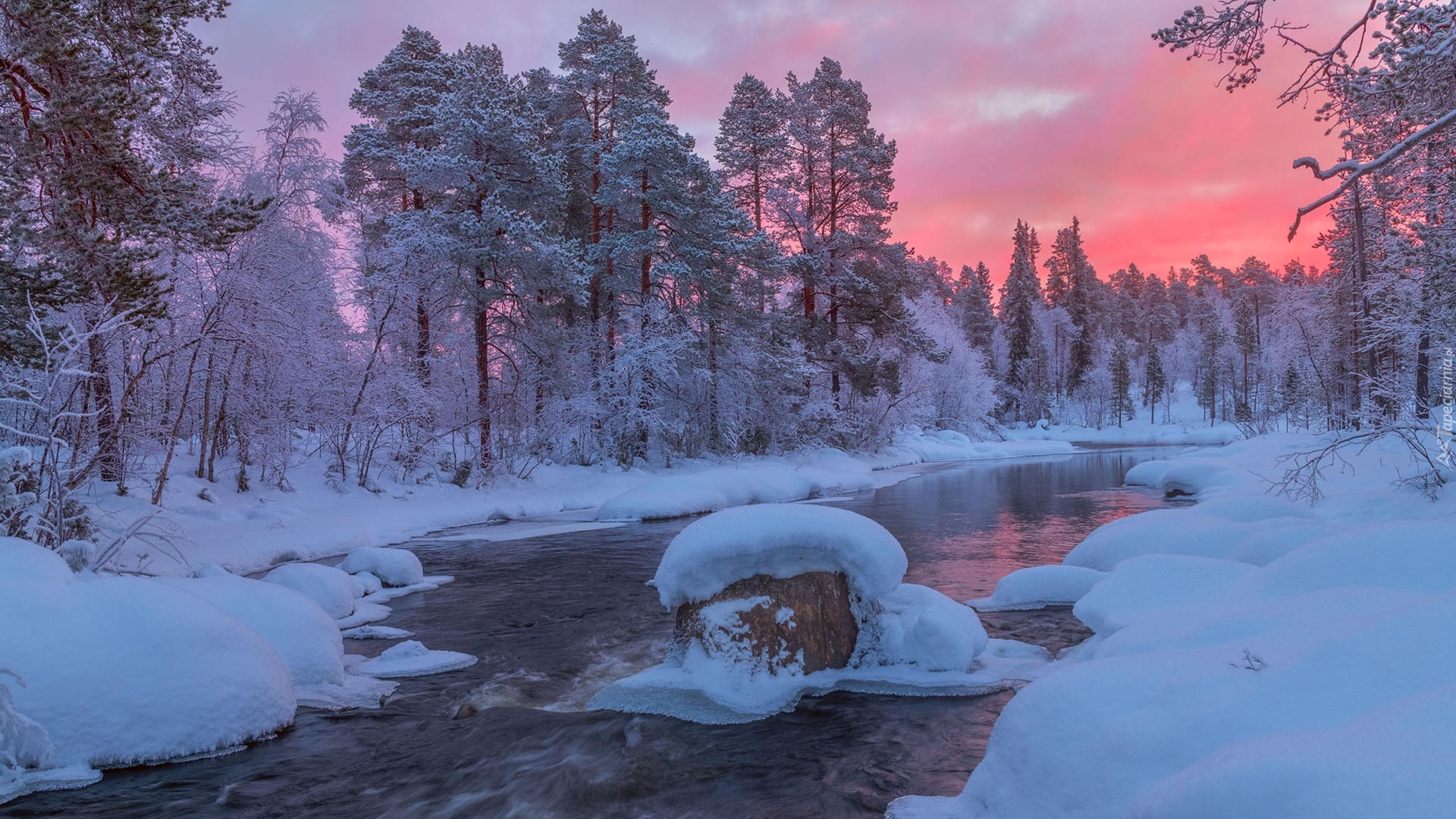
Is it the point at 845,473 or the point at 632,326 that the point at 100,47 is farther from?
the point at 845,473

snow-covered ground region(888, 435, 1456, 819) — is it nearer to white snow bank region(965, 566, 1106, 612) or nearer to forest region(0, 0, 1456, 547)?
white snow bank region(965, 566, 1106, 612)

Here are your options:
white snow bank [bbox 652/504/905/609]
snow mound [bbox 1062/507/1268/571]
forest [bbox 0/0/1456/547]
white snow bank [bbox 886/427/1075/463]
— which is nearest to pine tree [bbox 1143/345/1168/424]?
white snow bank [bbox 886/427/1075/463]

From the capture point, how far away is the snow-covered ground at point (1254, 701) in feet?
8.70

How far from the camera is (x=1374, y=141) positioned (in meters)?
16.2

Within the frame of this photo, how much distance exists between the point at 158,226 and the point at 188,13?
2.68 m

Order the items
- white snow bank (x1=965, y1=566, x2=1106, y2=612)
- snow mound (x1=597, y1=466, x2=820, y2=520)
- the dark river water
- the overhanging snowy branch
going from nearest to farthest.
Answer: the dark river water < the overhanging snowy branch < white snow bank (x1=965, y1=566, x2=1106, y2=612) < snow mound (x1=597, y1=466, x2=820, y2=520)

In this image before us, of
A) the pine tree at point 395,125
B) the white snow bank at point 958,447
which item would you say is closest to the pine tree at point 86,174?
the pine tree at point 395,125

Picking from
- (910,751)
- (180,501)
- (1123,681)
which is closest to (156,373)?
(180,501)

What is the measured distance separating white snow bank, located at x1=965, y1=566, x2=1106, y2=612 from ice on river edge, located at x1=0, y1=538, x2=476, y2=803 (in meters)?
6.58

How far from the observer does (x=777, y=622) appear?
649 cm

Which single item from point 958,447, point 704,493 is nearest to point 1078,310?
point 958,447

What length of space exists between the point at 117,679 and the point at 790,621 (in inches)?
191

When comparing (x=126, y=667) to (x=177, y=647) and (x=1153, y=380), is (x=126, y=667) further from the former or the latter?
(x=1153, y=380)

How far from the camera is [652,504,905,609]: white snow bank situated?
653 centimetres
